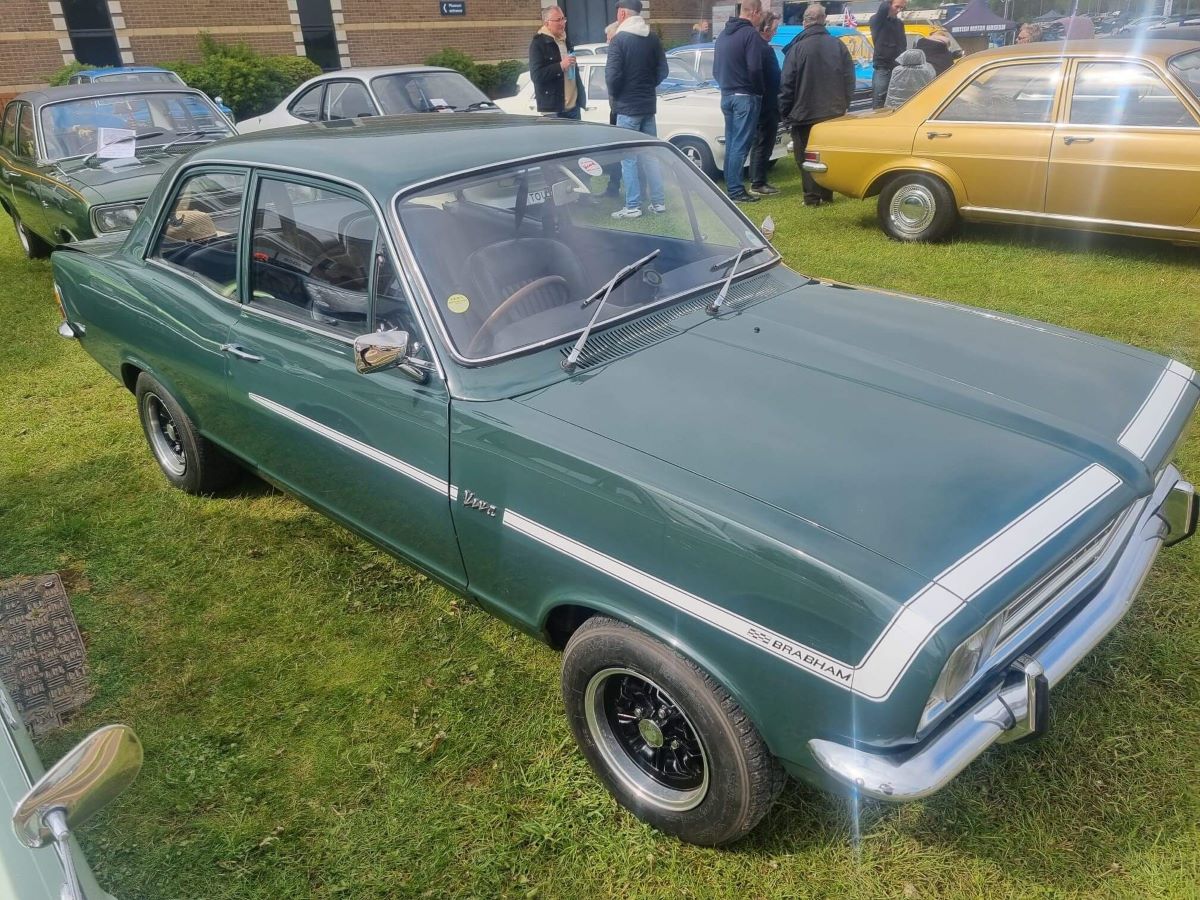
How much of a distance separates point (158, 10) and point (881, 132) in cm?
1965

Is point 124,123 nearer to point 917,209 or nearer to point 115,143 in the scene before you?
point 115,143

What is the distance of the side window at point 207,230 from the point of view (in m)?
3.43

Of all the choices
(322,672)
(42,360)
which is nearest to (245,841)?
(322,672)

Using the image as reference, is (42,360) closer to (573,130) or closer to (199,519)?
(199,519)

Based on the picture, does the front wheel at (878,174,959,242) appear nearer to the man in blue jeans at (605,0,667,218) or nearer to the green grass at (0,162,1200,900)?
the man in blue jeans at (605,0,667,218)

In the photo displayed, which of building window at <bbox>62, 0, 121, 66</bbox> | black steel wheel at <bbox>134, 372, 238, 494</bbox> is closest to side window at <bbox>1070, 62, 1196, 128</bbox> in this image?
black steel wheel at <bbox>134, 372, 238, 494</bbox>

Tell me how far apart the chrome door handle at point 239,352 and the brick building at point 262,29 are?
68.1 ft

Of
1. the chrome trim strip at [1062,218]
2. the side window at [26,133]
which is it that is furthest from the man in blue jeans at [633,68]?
the side window at [26,133]

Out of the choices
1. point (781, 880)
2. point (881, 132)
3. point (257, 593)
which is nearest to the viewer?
point (781, 880)

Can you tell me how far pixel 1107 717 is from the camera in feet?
8.75

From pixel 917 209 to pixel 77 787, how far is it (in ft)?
24.6

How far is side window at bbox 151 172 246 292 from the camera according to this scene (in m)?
3.43

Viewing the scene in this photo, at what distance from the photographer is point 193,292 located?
11.7ft

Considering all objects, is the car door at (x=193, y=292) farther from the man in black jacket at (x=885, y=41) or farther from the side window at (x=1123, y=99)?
the man in black jacket at (x=885, y=41)
